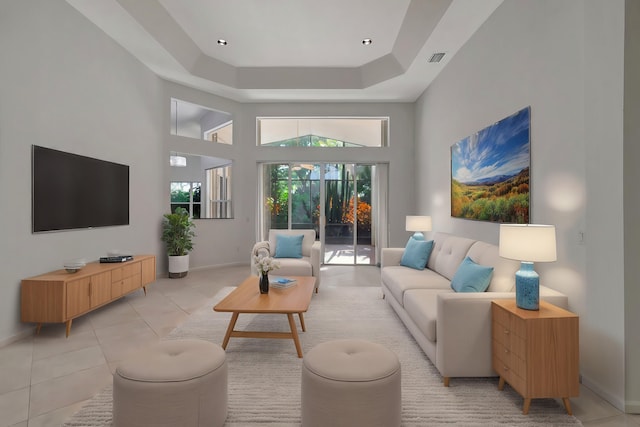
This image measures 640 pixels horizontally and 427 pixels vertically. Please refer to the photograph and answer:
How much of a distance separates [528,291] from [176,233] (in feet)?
17.8

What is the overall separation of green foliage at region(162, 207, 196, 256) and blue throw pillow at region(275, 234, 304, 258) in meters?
1.86

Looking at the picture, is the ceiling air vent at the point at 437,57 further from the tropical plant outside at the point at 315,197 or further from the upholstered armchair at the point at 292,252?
the upholstered armchair at the point at 292,252

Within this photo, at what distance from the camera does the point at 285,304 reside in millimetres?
2902

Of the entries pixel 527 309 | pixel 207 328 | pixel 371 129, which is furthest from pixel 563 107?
pixel 371 129

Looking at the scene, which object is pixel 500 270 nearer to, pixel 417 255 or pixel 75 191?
pixel 417 255

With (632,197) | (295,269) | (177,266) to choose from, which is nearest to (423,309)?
(632,197)

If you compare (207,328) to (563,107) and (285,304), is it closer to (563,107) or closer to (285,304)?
(285,304)

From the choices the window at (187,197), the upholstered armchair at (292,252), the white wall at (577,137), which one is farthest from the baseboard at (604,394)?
the window at (187,197)

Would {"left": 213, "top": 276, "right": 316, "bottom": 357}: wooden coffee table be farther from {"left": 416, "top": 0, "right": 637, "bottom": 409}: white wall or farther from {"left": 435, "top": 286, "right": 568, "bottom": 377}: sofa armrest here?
{"left": 416, "top": 0, "right": 637, "bottom": 409}: white wall

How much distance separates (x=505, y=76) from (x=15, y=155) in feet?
16.5

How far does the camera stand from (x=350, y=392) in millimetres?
1621

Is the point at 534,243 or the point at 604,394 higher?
the point at 534,243

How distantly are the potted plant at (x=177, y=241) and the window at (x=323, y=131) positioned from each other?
2520 millimetres

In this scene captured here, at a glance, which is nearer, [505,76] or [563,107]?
[563,107]
